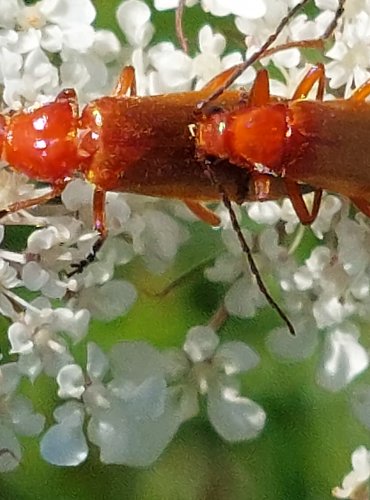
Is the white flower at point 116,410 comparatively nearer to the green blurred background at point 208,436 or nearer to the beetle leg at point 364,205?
the green blurred background at point 208,436

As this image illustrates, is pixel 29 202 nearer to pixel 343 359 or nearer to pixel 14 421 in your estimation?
pixel 14 421

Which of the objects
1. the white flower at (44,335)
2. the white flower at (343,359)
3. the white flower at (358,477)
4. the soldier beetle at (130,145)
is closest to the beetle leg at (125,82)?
the soldier beetle at (130,145)

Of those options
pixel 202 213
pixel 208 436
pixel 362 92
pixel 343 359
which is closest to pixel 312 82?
pixel 362 92

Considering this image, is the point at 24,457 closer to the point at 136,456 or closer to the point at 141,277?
the point at 136,456

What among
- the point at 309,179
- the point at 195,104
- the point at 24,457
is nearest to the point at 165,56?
the point at 195,104

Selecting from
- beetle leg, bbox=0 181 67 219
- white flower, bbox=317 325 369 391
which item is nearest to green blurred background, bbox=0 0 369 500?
white flower, bbox=317 325 369 391
